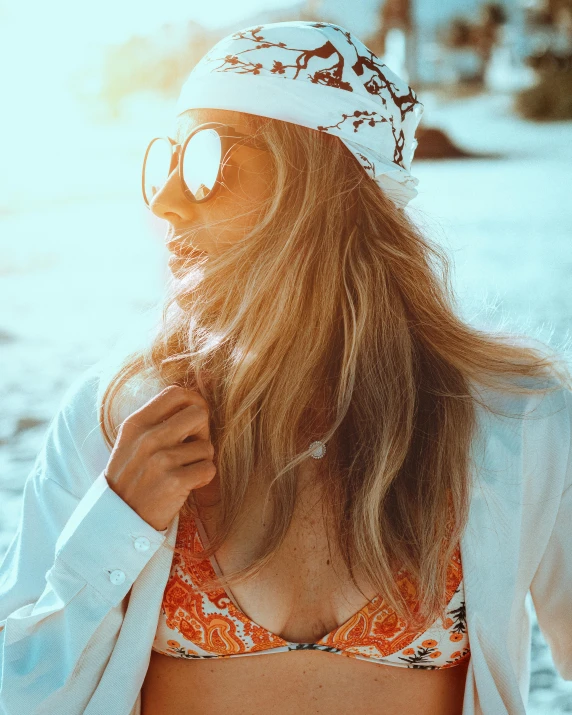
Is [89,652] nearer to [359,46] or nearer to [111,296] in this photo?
[359,46]

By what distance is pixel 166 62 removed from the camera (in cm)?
2427

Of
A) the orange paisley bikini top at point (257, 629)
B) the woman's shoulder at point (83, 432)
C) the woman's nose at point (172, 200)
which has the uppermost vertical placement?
the woman's nose at point (172, 200)

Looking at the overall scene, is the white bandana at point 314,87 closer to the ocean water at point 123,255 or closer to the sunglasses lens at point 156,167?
the sunglasses lens at point 156,167

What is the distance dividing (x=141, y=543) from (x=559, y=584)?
0.86m

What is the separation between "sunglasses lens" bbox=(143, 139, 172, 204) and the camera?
1.90 m

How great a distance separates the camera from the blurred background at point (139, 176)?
6152mm

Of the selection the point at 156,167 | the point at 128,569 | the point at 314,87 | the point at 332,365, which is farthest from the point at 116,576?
the point at 314,87

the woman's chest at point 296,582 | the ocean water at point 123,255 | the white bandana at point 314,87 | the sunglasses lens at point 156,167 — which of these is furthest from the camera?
the ocean water at point 123,255

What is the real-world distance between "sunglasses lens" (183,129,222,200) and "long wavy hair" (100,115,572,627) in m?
0.10

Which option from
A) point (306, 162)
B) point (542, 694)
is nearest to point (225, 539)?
point (306, 162)

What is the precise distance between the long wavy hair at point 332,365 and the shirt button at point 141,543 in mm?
152

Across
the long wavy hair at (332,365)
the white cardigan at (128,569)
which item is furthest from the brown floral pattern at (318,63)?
the white cardigan at (128,569)

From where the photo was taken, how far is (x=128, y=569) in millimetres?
1517

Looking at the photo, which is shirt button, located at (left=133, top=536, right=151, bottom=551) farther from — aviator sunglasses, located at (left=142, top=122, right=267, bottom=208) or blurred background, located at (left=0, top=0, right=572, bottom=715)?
aviator sunglasses, located at (left=142, top=122, right=267, bottom=208)
